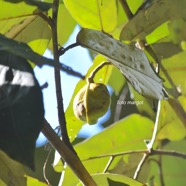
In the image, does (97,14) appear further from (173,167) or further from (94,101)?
(173,167)

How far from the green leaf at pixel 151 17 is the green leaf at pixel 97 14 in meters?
0.05

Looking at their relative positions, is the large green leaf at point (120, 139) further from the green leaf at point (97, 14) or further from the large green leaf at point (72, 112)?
the green leaf at point (97, 14)

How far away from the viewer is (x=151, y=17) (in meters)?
1.12

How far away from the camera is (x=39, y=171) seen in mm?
2303

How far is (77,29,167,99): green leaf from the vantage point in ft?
2.57

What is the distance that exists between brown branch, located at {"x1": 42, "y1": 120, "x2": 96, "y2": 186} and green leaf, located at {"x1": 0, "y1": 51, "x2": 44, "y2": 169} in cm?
20

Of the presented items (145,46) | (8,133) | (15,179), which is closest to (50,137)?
(15,179)

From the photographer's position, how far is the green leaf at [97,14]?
1.13 metres

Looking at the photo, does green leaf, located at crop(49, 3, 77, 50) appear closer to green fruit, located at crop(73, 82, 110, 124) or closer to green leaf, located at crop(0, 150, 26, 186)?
green fruit, located at crop(73, 82, 110, 124)

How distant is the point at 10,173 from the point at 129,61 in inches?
9.4

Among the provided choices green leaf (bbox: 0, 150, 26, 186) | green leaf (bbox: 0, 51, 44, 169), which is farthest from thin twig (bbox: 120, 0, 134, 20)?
green leaf (bbox: 0, 51, 44, 169)

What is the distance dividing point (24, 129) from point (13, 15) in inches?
15.4

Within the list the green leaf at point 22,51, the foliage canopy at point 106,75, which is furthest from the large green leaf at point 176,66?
the green leaf at point 22,51

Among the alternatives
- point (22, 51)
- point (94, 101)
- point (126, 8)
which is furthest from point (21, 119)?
point (126, 8)
